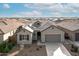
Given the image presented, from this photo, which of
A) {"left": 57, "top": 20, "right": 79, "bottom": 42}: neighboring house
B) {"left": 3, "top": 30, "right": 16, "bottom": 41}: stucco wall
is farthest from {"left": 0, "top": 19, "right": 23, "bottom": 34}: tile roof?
{"left": 57, "top": 20, "right": 79, "bottom": 42}: neighboring house

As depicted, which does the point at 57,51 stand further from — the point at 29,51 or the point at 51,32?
the point at 51,32

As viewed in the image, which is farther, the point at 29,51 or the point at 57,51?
the point at 29,51

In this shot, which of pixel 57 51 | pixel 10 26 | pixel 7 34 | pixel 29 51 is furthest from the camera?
pixel 10 26

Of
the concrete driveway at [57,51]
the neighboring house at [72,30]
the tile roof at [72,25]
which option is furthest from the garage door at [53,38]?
the tile roof at [72,25]

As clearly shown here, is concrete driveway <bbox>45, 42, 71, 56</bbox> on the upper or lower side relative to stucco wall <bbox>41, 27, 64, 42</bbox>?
lower

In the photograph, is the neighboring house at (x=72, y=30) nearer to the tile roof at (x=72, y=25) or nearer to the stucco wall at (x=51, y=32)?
the tile roof at (x=72, y=25)

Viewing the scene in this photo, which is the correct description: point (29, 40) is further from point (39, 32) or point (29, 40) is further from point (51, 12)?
point (51, 12)

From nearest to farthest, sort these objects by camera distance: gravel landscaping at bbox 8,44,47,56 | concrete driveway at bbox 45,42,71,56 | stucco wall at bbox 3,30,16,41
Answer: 1. concrete driveway at bbox 45,42,71,56
2. gravel landscaping at bbox 8,44,47,56
3. stucco wall at bbox 3,30,16,41

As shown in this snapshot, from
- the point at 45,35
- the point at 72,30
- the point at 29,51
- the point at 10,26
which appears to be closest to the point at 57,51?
the point at 29,51

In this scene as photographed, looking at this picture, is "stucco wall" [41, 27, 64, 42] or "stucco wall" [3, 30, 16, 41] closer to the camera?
"stucco wall" [3, 30, 16, 41]

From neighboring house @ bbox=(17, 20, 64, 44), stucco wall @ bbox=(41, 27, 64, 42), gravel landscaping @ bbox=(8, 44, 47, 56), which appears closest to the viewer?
gravel landscaping @ bbox=(8, 44, 47, 56)

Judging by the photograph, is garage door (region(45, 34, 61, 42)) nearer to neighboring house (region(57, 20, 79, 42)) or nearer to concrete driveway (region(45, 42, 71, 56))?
concrete driveway (region(45, 42, 71, 56))

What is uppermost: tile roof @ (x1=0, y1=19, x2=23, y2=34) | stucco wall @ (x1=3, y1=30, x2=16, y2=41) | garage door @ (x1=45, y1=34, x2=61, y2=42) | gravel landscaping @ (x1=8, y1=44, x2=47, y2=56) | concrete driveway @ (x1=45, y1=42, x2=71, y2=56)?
tile roof @ (x1=0, y1=19, x2=23, y2=34)
